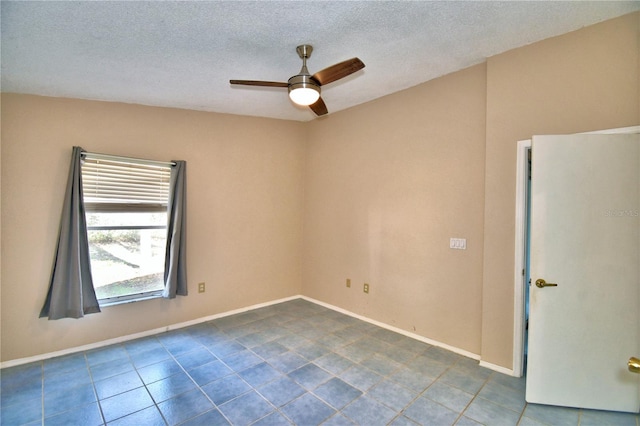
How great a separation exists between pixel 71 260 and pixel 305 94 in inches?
103

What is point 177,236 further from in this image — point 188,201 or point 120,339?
point 120,339

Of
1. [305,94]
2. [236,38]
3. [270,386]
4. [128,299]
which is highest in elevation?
[236,38]

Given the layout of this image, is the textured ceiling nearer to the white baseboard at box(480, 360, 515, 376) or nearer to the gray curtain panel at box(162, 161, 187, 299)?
the gray curtain panel at box(162, 161, 187, 299)

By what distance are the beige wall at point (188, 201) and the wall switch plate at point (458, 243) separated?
7.76 ft

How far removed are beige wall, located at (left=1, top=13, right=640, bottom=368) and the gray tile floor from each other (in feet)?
1.21

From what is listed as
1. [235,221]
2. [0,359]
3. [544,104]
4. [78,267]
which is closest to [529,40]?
[544,104]

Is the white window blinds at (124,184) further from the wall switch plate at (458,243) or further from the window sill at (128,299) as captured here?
the wall switch plate at (458,243)

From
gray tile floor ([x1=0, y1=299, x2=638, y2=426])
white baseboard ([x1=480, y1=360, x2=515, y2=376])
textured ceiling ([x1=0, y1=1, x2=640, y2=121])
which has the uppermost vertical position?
textured ceiling ([x1=0, y1=1, x2=640, y2=121])

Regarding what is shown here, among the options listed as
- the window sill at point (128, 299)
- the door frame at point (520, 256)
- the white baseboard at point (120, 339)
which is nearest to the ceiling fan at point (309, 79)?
the door frame at point (520, 256)

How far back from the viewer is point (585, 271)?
6.84 ft

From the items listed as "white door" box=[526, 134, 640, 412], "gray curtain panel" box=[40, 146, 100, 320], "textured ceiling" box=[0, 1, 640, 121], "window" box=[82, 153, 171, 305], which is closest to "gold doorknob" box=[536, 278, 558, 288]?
"white door" box=[526, 134, 640, 412]

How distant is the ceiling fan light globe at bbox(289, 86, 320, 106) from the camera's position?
2.19 meters

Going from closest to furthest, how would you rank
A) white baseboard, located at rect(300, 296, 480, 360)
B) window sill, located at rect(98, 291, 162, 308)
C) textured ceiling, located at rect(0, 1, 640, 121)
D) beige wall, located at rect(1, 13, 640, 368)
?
1. textured ceiling, located at rect(0, 1, 640, 121)
2. beige wall, located at rect(1, 13, 640, 368)
3. white baseboard, located at rect(300, 296, 480, 360)
4. window sill, located at rect(98, 291, 162, 308)

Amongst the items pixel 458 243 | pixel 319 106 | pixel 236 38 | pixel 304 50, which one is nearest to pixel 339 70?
pixel 304 50
